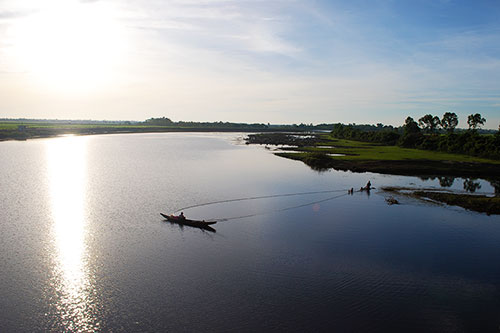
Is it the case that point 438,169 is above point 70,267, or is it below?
above

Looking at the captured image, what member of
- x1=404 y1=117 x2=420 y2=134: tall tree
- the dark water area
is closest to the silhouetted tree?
the dark water area

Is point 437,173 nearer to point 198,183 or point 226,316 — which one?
point 198,183

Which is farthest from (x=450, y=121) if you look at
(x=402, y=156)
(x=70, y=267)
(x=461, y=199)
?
(x=70, y=267)

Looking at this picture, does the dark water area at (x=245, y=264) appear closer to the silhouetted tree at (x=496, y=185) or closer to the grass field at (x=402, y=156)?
the silhouetted tree at (x=496, y=185)

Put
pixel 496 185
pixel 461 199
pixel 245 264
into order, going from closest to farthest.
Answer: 1. pixel 245 264
2. pixel 461 199
3. pixel 496 185

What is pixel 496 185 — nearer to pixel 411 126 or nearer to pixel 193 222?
pixel 193 222

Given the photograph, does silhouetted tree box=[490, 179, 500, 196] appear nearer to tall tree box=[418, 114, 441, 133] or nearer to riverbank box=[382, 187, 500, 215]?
riverbank box=[382, 187, 500, 215]

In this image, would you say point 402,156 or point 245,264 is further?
point 402,156
